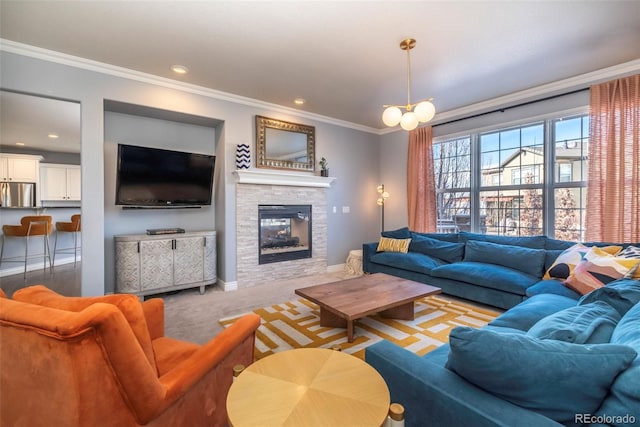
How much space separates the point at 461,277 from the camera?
3.24 meters

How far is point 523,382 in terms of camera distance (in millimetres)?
792

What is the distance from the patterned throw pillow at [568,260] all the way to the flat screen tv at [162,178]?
13.7ft

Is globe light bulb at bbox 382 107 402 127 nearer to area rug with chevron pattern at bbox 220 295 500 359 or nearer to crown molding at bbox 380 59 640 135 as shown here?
area rug with chevron pattern at bbox 220 295 500 359

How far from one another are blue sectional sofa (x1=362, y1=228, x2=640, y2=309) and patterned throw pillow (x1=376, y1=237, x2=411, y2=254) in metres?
0.10

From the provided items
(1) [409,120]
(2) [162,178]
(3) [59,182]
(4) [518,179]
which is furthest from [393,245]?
(3) [59,182]

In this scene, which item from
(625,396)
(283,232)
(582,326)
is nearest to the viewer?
(625,396)

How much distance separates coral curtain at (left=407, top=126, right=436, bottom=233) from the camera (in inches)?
185

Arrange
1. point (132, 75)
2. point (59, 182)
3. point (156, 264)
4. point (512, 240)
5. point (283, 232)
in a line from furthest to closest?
point (283, 232)
point (59, 182)
point (512, 240)
point (156, 264)
point (132, 75)

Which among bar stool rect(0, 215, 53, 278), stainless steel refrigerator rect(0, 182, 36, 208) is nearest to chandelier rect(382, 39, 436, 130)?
bar stool rect(0, 215, 53, 278)

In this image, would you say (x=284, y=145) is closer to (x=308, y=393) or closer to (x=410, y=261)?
(x=410, y=261)

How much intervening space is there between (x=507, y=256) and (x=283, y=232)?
311 centimetres

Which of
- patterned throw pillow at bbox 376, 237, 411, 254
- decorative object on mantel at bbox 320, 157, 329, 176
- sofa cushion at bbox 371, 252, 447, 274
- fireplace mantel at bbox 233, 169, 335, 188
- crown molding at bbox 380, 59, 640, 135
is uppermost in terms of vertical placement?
crown molding at bbox 380, 59, 640, 135

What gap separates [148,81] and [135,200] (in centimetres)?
145

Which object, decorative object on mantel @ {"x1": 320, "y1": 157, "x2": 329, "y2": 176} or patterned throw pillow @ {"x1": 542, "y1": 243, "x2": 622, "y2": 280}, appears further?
decorative object on mantel @ {"x1": 320, "y1": 157, "x2": 329, "y2": 176}
